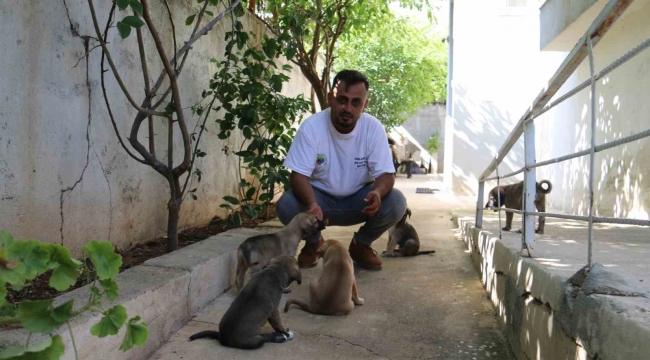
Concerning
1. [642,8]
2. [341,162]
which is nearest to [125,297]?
[341,162]

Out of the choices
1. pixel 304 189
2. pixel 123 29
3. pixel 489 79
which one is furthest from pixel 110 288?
pixel 489 79

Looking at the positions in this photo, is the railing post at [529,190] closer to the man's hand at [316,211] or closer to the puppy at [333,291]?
the puppy at [333,291]

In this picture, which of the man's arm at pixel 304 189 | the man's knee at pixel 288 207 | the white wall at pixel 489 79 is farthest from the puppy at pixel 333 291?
the white wall at pixel 489 79

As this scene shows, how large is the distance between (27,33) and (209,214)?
3267 mm

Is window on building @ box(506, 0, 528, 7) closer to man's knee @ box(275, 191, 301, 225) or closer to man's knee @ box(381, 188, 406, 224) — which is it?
man's knee @ box(381, 188, 406, 224)

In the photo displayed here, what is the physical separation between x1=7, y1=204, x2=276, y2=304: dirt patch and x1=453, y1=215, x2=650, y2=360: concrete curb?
169cm

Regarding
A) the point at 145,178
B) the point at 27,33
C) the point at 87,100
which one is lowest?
the point at 145,178

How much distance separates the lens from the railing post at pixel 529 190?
305cm

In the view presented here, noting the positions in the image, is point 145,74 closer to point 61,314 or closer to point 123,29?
point 123,29

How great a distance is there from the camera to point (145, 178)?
4.61m

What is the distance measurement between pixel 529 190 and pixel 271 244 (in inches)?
71.5

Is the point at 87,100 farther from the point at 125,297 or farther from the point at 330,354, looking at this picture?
the point at 330,354

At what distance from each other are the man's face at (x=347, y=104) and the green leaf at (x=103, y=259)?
Answer: 3.25 meters

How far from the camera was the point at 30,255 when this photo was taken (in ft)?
4.22
